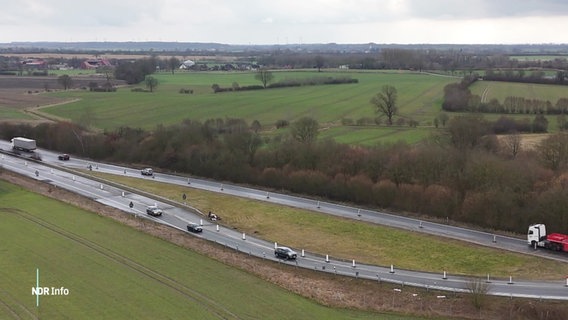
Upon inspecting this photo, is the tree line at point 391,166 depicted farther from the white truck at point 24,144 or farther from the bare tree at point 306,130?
the white truck at point 24,144

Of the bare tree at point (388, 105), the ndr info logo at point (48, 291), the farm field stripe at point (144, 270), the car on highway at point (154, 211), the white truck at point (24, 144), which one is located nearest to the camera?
the farm field stripe at point (144, 270)

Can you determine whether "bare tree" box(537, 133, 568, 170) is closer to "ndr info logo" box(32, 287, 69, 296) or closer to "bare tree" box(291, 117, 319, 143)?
"bare tree" box(291, 117, 319, 143)

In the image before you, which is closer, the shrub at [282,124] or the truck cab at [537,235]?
the truck cab at [537,235]

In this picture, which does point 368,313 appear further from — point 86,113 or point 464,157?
point 86,113

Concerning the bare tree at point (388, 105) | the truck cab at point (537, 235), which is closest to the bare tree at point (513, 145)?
the truck cab at point (537, 235)

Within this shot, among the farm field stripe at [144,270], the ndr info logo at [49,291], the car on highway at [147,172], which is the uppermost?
the ndr info logo at [49,291]

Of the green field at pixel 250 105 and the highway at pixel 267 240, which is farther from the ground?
the green field at pixel 250 105

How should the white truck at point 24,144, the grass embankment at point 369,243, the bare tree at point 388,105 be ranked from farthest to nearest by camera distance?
the bare tree at point 388,105 < the white truck at point 24,144 < the grass embankment at point 369,243
